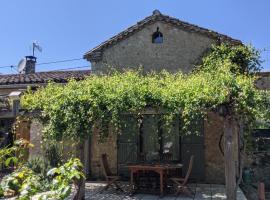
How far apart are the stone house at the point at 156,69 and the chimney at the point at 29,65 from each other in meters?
8.62

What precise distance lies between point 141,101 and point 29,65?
16004 mm

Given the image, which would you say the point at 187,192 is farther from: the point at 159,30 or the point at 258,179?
the point at 159,30

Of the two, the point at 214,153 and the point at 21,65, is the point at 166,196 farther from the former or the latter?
the point at 21,65

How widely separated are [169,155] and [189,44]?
176 inches

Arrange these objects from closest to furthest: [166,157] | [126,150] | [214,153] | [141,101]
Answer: [141,101] → [214,153] → [166,157] → [126,150]

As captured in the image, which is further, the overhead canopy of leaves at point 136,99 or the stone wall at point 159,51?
the stone wall at point 159,51

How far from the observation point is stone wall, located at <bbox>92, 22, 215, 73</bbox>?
1494cm

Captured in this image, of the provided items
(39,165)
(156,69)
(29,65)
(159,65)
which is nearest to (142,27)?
(159,65)

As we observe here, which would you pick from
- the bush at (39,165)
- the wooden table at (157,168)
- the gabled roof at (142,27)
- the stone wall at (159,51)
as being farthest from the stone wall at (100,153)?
the gabled roof at (142,27)

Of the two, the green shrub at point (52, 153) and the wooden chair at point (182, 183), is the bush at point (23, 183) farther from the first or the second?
the green shrub at point (52, 153)

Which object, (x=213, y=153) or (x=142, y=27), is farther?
(x=142, y=27)

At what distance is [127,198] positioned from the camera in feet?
36.0

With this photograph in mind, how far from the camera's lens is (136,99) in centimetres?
1022

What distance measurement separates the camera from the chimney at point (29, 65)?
24234 mm
